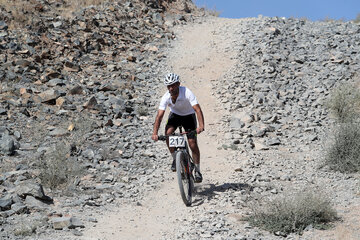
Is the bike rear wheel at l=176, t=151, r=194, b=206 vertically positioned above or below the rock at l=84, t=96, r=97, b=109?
below

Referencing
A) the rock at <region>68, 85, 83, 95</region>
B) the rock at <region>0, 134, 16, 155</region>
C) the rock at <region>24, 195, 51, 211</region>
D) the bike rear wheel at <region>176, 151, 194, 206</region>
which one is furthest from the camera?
the rock at <region>68, 85, 83, 95</region>

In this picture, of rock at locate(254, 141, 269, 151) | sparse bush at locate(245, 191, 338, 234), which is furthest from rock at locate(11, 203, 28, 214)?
rock at locate(254, 141, 269, 151)

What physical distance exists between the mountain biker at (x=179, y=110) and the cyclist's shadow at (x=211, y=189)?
0.30 metres

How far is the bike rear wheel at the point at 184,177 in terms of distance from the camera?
6.24 metres

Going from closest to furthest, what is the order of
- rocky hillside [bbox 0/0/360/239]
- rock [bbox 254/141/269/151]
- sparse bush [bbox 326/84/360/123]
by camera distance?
1. rocky hillside [bbox 0/0/360/239]
2. rock [bbox 254/141/269/151]
3. sparse bush [bbox 326/84/360/123]

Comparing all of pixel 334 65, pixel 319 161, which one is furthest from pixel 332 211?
pixel 334 65

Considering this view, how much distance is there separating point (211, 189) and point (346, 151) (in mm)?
2799

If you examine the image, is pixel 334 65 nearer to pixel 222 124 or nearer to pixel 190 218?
pixel 222 124

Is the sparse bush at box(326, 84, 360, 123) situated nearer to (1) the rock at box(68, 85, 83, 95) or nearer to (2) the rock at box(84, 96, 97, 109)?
(2) the rock at box(84, 96, 97, 109)

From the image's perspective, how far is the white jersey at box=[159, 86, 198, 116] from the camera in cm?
645

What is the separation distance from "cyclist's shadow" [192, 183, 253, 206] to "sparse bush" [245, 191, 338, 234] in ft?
4.21

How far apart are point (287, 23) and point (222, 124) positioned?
918 centimetres

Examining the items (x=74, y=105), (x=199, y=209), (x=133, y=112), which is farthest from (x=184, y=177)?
(x=74, y=105)

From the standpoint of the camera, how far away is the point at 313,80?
13602mm
